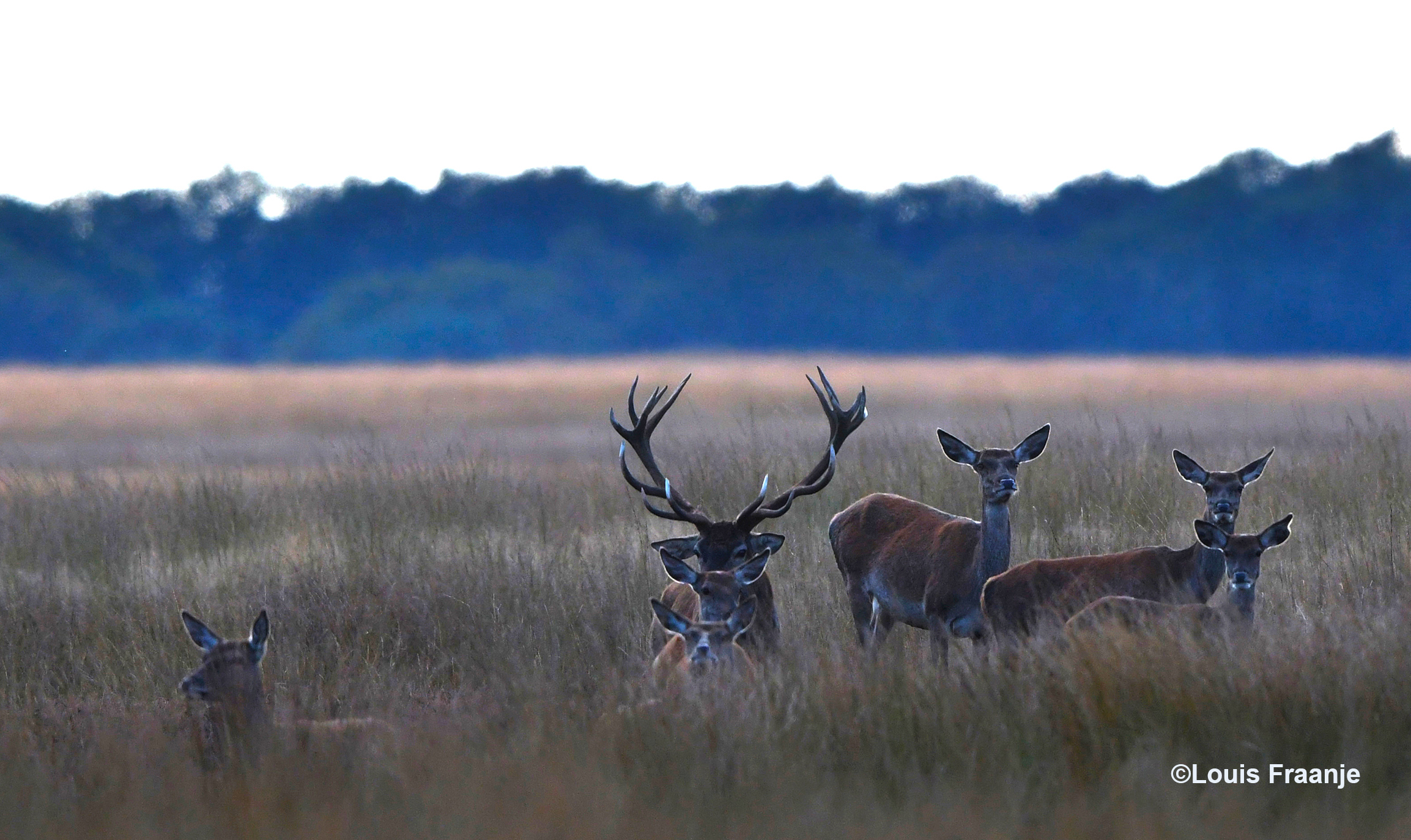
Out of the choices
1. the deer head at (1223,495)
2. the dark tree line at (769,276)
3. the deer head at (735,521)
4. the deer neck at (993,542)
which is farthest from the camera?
the dark tree line at (769,276)

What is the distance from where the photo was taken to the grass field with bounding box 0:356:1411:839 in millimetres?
5359

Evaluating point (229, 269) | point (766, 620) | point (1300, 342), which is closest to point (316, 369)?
point (229, 269)

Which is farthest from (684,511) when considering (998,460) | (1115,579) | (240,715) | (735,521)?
(240,715)

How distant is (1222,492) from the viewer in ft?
27.0

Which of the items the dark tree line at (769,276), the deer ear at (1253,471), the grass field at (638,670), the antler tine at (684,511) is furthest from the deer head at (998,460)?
the dark tree line at (769,276)

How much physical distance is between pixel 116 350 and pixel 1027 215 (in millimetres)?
38014

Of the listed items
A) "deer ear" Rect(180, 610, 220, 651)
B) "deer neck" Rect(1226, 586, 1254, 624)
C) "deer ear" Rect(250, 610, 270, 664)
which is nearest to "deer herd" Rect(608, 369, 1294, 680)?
"deer neck" Rect(1226, 586, 1254, 624)

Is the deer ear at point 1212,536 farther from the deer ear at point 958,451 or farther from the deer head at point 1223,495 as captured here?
the deer ear at point 958,451

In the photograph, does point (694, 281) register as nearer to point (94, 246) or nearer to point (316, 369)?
point (316, 369)

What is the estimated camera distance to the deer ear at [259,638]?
6762 millimetres

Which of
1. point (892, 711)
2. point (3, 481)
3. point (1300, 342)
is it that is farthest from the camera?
point (1300, 342)

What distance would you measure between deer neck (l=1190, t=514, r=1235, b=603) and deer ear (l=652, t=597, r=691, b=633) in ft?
8.67

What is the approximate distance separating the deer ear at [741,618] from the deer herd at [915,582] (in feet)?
0.03

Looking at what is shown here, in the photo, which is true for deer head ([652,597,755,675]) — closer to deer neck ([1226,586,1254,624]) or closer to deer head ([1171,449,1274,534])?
deer neck ([1226,586,1254,624])
